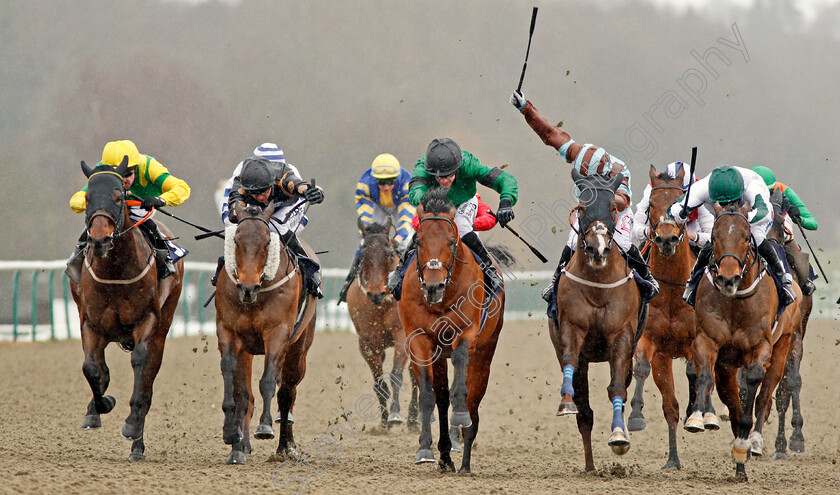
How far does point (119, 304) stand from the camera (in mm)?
7902

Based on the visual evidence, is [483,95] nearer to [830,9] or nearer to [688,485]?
[830,9]

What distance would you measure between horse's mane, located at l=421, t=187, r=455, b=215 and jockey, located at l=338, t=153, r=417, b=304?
3.61 metres

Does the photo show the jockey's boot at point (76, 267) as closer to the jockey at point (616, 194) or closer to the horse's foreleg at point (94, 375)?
the horse's foreleg at point (94, 375)

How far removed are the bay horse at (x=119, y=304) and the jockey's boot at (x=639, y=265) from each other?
3.75 m

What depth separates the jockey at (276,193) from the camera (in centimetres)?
783

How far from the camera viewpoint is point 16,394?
1218 centimetres

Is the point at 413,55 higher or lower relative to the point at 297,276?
higher

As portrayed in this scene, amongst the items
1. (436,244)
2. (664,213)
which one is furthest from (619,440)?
(664,213)

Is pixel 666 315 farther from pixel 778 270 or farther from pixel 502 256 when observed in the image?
pixel 502 256

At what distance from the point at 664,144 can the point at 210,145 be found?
13.5m

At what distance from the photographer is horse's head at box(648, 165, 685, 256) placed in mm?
8125

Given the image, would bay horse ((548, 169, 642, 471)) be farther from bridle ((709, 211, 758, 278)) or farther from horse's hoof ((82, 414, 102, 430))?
horse's hoof ((82, 414, 102, 430))

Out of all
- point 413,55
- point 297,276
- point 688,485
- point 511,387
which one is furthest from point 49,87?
point 688,485

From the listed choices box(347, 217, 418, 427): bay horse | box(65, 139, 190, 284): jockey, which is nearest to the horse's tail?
box(347, 217, 418, 427): bay horse
